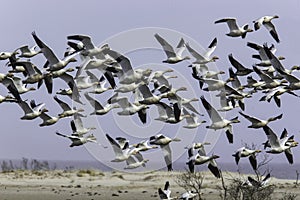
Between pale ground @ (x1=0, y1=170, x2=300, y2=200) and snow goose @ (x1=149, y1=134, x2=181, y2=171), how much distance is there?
608 centimetres

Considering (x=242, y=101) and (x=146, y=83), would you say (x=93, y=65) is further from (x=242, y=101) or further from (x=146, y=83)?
(x=242, y=101)

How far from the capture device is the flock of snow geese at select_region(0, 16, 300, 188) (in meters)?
19.4

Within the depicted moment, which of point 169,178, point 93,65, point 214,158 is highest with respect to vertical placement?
point 93,65

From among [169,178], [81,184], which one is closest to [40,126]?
[81,184]

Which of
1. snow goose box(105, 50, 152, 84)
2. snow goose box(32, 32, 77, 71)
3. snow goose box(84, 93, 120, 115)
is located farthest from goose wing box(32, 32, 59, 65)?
snow goose box(84, 93, 120, 115)

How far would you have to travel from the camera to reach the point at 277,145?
63.9ft

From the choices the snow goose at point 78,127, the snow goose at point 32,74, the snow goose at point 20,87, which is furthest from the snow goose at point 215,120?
the snow goose at point 20,87

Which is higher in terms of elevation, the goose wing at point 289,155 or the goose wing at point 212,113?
the goose wing at point 212,113

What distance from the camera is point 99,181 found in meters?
35.0

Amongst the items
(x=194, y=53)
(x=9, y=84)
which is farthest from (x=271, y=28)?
(x=9, y=84)

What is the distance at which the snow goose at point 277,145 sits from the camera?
1933 centimetres

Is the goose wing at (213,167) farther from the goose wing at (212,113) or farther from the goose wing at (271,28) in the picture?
the goose wing at (271,28)

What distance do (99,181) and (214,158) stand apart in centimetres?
1641

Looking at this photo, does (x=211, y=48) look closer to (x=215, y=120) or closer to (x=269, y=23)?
(x=269, y=23)
